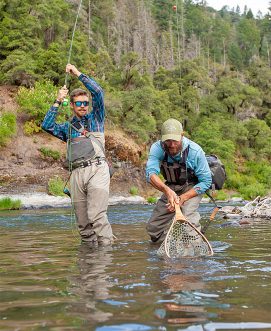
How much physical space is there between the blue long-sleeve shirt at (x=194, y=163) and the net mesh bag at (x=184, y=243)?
659 millimetres

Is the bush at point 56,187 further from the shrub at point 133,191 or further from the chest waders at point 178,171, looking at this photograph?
the chest waders at point 178,171

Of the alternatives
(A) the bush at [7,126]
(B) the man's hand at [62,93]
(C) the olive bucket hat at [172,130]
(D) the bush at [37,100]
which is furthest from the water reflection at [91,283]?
(D) the bush at [37,100]

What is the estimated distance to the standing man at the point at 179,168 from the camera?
18.3ft

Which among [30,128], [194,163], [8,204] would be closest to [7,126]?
[30,128]

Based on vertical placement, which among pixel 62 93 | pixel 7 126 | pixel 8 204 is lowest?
pixel 8 204

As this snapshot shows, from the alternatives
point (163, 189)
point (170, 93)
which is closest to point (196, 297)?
point (163, 189)

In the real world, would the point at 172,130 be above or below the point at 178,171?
above

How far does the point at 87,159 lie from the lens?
6.33m

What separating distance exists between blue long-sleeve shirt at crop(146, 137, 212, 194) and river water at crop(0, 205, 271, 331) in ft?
2.70

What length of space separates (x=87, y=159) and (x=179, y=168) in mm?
1197

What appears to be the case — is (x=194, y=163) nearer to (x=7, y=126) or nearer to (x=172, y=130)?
(x=172, y=130)

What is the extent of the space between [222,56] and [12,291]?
9119 cm

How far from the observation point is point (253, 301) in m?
3.18

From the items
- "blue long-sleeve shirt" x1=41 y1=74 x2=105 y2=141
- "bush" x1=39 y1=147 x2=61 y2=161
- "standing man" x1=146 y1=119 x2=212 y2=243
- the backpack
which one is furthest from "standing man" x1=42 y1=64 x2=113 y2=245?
"bush" x1=39 y1=147 x2=61 y2=161
